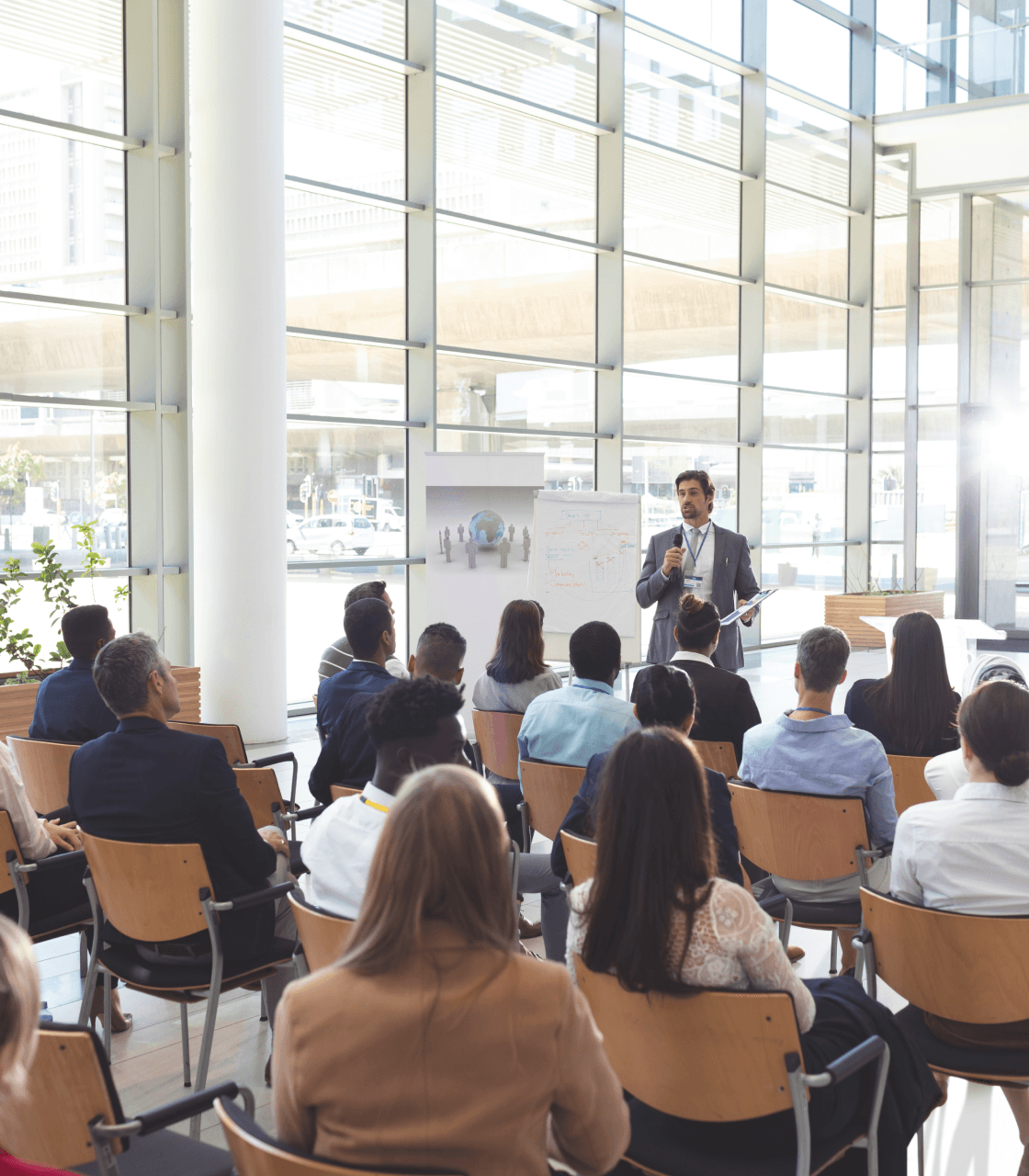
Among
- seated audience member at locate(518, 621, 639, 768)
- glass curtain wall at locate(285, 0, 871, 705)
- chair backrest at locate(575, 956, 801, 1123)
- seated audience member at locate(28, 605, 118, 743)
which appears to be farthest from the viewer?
glass curtain wall at locate(285, 0, 871, 705)

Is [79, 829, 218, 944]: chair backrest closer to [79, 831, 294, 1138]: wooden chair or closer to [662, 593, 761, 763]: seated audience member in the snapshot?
[79, 831, 294, 1138]: wooden chair

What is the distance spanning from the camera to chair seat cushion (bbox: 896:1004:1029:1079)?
236 cm

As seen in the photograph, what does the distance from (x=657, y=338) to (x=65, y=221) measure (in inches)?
236

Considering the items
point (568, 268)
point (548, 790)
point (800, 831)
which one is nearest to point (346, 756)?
point (548, 790)

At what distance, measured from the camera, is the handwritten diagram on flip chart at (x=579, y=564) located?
7535mm

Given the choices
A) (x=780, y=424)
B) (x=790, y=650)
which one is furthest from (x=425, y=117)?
(x=790, y=650)

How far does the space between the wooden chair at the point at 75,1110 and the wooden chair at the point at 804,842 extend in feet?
6.29

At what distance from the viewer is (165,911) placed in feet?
9.27

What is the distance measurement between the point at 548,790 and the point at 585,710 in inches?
11.1

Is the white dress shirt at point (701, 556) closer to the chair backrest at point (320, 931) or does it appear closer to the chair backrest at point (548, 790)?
the chair backrest at point (548, 790)

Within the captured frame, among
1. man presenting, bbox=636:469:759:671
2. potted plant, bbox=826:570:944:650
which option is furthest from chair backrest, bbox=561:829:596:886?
potted plant, bbox=826:570:944:650

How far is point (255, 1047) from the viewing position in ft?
11.0

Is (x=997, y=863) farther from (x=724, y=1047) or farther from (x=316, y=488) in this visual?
(x=316, y=488)

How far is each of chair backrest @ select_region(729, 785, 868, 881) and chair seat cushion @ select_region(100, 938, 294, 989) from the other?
1.29 metres
